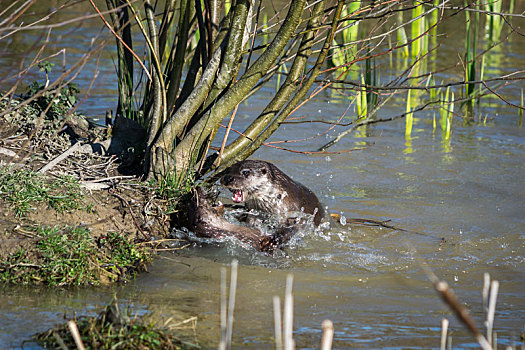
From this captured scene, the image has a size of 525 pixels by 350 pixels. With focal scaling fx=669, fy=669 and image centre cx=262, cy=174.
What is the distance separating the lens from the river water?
3098 millimetres

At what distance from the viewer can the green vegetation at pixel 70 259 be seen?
334cm

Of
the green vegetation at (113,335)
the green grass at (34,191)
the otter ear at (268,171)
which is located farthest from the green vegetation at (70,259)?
the otter ear at (268,171)

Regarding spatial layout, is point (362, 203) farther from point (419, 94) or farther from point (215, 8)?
point (419, 94)

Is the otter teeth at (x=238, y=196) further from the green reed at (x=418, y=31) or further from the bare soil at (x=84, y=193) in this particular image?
the green reed at (x=418, y=31)

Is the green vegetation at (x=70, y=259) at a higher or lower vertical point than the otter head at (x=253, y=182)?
lower

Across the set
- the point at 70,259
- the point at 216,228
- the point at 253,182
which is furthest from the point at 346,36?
the point at 70,259

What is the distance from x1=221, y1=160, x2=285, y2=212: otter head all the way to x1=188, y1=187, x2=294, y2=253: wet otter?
23 centimetres

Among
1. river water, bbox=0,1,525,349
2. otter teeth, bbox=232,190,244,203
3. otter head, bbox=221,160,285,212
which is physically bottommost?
river water, bbox=0,1,525,349

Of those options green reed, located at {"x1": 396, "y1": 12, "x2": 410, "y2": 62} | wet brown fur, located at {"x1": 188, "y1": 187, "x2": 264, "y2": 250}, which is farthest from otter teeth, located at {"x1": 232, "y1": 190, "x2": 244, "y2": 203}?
green reed, located at {"x1": 396, "y1": 12, "x2": 410, "y2": 62}

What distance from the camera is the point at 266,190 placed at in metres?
4.45

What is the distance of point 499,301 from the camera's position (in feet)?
11.9

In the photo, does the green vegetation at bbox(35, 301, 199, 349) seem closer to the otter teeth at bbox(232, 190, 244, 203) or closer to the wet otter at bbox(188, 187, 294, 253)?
the wet otter at bbox(188, 187, 294, 253)

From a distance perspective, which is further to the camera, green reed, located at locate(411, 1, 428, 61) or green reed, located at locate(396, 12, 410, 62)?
green reed, located at locate(396, 12, 410, 62)

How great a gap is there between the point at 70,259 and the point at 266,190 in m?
1.50
